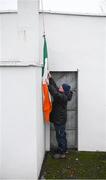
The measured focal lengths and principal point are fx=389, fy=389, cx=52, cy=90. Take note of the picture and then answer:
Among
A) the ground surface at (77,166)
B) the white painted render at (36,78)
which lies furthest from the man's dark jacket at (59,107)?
the ground surface at (77,166)

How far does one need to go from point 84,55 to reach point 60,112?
61.3 inches

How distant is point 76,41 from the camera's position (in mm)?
9516

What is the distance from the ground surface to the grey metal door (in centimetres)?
41

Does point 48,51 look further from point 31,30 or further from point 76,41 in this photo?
point 31,30

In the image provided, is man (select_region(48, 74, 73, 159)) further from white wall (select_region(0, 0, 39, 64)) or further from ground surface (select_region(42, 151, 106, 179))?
white wall (select_region(0, 0, 39, 64))

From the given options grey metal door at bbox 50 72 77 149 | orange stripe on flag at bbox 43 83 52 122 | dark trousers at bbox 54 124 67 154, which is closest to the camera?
orange stripe on flag at bbox 43 83 52 122

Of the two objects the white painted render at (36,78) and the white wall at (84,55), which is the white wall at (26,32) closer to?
the white painted render at (36,78)

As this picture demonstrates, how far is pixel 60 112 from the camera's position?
912 cm

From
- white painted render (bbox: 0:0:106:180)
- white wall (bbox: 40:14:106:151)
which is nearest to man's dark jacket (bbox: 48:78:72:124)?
white painted render (bbox: 0:0:106:180)

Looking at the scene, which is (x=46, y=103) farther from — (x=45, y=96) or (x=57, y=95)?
(x=57, y=95)

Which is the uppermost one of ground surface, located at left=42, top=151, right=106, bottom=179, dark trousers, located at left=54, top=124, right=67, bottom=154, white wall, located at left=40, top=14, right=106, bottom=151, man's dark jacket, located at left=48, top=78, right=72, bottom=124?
white wall, located at left=40, top=14, right=106, bottom=151

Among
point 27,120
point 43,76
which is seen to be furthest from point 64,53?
point 27,120

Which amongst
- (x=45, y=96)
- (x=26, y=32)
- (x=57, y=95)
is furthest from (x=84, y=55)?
(x=26, y=32)

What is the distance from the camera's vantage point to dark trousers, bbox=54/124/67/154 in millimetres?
9211
